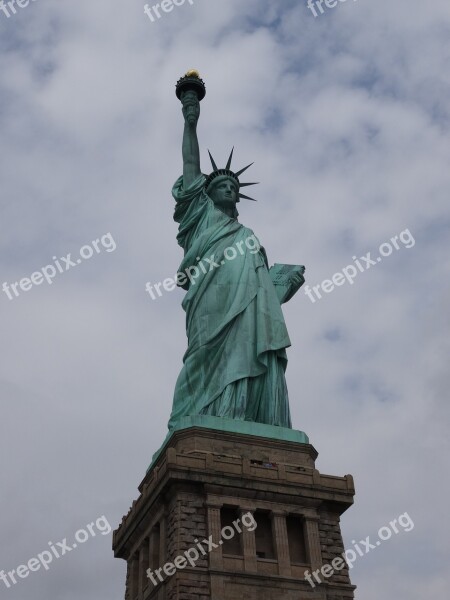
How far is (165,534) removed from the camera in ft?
85.4

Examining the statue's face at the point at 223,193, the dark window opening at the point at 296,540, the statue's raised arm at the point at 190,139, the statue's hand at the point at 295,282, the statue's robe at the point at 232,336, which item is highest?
the statue's raised arm at the point at 190,139

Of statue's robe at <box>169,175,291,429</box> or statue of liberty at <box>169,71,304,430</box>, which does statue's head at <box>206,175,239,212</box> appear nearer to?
statue of liberty at <box>169,71,304,430</box>

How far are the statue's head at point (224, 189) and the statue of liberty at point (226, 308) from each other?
0.13 ft

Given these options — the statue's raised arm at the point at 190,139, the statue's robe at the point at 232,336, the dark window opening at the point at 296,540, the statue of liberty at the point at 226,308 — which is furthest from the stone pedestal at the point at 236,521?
the statue's raised arm at the point at 190,139

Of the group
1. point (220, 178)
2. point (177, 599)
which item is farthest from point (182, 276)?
point (177, 599)

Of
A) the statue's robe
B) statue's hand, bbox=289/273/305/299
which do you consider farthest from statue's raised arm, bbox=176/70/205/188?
→ statue's hand, bbox=289/273/305/299

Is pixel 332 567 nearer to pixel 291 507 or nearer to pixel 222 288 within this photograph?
pixel 291 507

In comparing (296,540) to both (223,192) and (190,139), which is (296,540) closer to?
(223,192)

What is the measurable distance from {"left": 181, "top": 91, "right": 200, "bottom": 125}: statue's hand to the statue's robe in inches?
225

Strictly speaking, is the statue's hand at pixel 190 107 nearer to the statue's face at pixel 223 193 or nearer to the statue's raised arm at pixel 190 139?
the statue's raised arm at pixel 190 139

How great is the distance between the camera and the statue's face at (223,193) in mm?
36406

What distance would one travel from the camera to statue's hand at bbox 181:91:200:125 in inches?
1523

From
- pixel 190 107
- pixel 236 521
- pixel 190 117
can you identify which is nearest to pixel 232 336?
pixel 236 521

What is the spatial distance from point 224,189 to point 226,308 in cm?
632
